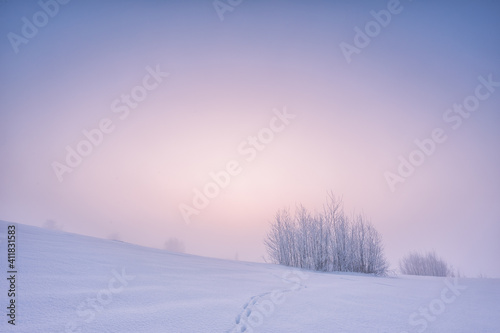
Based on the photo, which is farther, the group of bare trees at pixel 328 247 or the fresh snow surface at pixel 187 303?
the group of bare trees at pixel 328 247

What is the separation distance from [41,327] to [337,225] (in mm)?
8109

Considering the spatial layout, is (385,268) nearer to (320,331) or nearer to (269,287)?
(269,287)

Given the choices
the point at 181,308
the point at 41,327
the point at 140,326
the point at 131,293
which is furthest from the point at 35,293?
the point at 181,308

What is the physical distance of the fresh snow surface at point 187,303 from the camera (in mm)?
1643

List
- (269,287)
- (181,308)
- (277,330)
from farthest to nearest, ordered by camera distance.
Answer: (269,287) < (181,308) < (277,330)

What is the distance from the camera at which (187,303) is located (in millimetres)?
2066

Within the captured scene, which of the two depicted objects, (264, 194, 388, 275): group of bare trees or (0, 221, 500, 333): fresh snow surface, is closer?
(0, 221, 500, 333): fresh snow surface

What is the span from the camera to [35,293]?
1806 mm

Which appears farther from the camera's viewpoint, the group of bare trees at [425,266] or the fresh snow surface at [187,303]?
the group of bare trees at [425,266]

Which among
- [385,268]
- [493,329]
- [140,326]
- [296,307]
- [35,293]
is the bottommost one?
[385,268]

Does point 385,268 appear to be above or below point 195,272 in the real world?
below

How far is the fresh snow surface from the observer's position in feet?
5.39

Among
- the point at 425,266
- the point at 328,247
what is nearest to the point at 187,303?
the point at 328,247

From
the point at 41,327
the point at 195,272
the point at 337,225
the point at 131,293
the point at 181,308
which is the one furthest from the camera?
the point at 337,225
